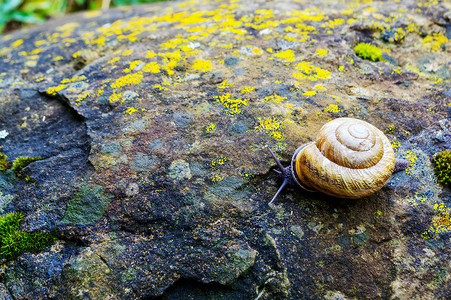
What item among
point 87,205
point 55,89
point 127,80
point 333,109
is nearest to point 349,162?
point 333,109

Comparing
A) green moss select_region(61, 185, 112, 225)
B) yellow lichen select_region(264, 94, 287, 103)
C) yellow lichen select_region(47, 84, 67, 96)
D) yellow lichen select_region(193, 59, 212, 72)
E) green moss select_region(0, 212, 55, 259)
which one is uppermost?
yellow lichen select_region(193, 59, 212, 72)

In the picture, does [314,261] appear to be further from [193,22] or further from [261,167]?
[193,22]

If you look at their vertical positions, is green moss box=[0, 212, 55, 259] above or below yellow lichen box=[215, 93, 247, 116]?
below

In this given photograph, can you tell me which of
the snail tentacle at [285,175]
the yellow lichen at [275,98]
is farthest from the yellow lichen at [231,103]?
the snail tentacle at [285,175]

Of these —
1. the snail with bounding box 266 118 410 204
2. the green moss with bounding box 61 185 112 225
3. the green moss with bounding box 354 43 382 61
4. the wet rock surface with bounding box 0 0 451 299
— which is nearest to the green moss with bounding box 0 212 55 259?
the wet rock surface with bounding box 0 0 451 299

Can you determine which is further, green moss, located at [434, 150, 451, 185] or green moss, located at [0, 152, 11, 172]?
green moss, located at [0, 152, 11, 172]

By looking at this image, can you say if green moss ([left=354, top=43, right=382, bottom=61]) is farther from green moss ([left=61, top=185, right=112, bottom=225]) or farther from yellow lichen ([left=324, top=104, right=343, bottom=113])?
green moss ([left=61, top=185, right=112, bottom=225])

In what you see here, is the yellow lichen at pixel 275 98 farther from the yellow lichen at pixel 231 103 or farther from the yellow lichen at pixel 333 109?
the yellow lichen at pixel 333 109
